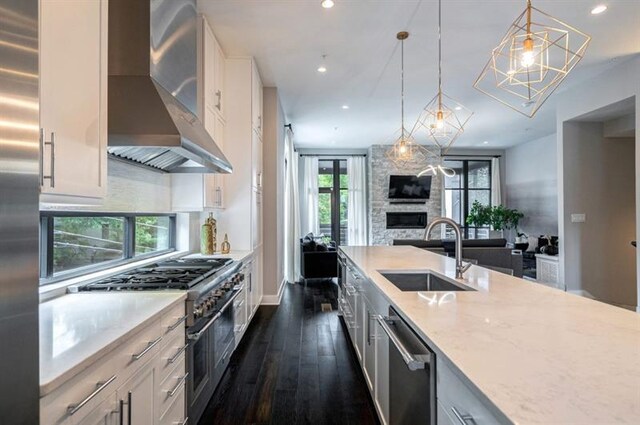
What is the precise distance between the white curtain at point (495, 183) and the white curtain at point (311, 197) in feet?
16.0

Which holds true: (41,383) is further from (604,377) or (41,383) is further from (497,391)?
(604,377)

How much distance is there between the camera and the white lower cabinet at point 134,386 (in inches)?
36.9

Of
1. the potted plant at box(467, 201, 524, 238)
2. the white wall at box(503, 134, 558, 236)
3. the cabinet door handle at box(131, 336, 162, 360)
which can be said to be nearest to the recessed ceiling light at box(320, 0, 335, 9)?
the cabinet door handle at box(131, 336, 162, 360)

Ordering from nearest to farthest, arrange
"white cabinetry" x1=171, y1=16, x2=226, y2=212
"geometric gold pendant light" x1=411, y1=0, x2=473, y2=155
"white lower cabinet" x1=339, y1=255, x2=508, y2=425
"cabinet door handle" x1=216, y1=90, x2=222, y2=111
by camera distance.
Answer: "white lower cabinet" x1=339, y1=255, x2=508, y2=425 → "white cabinetry" x1=171, y1=16, x2=226, y2=212 → "geometric gold pendant light" x1=411, y1=0, x2=473, y2=155 → "cabinet door handle" x1=216, y1=90, x2=222, y2=111

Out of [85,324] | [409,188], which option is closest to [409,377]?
[85,324]

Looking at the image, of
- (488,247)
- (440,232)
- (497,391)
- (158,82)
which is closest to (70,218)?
(158,82)

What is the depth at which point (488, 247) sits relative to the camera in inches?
186

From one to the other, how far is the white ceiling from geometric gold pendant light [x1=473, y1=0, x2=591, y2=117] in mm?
152

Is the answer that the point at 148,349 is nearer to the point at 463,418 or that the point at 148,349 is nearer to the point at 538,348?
the point at 463,418

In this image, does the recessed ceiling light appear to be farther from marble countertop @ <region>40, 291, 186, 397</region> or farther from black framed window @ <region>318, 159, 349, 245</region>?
black framed window @ <region>318, 159, 349, 245</region>

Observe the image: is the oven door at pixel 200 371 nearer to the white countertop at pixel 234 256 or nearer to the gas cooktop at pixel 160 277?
the gas cooktop at pixel 160 277


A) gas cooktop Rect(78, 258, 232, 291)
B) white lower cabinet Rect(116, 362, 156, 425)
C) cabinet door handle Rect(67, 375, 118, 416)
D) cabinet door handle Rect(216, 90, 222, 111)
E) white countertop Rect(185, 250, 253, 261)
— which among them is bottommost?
white lower cabinet Rect(116, 362, 156, 425)

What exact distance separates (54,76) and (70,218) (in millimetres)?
1094

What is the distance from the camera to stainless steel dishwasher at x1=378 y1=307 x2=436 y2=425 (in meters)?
1.08
